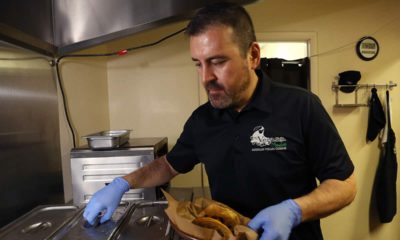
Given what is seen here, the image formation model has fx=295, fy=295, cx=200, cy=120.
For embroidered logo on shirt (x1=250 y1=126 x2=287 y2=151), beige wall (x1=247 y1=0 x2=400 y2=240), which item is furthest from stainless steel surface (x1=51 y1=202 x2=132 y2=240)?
beige wall (x1=247 y1=0 x2=400 y2=240)

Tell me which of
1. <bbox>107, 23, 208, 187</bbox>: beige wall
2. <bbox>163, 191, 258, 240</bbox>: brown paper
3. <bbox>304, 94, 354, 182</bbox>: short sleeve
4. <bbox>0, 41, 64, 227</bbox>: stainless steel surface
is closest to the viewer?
<bbox>163, 191, 258, 240</bbox>: brown paper

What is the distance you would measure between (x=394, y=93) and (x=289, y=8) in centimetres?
113

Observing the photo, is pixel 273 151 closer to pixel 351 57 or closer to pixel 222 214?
pixel 222 214

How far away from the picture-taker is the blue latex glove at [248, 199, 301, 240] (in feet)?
2.55

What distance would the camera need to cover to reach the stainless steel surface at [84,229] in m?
0.82

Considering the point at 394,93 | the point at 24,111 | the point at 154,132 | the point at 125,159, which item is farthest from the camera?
the point at 394,93

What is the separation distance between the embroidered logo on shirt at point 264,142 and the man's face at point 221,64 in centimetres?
14

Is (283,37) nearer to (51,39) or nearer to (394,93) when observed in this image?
(394,93)

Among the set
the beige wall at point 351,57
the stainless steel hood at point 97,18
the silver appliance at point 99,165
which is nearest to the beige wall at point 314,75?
the beige wall at point 351,57

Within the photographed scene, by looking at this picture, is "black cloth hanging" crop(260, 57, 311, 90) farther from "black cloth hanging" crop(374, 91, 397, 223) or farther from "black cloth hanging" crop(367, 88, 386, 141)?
"black cloth hanging" crop(374, 91, 397, 223)

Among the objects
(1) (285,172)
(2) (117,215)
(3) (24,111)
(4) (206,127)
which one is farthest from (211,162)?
(3) (24,111)

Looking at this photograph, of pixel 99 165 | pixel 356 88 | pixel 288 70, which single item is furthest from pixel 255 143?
pixel 356 88

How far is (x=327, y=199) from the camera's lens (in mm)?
849

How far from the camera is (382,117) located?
2.38 m
